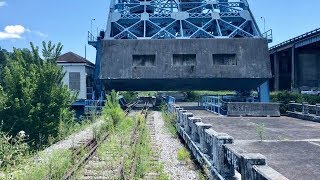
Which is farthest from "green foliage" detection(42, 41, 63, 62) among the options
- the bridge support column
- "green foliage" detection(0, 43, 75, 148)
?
the bridge support column

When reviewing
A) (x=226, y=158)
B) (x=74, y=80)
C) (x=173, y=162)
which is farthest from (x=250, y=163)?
(x=74, y=80)

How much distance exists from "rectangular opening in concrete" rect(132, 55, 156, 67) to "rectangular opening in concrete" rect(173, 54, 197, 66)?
1.79m

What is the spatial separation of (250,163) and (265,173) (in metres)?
0.56

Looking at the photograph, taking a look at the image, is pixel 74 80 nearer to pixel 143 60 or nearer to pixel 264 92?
pixel 143 60

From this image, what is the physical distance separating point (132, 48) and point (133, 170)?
21.8 m

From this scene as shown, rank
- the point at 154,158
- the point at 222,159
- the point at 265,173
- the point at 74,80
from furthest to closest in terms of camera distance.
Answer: the point at 74,80 → the point at 154,158 → the point at 222,159 → the point at 265,173

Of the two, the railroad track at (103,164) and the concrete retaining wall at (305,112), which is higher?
the concrete retaining wall at (305,112)

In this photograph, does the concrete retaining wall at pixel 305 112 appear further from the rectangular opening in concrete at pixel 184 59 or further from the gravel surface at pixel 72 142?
the gravel surface at pixel 72 142

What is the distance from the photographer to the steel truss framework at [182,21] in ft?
111

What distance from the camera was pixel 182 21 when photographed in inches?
1398

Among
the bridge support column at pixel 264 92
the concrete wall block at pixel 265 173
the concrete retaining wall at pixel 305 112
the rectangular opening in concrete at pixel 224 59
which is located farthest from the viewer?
the bridge support column at pixel 264 92

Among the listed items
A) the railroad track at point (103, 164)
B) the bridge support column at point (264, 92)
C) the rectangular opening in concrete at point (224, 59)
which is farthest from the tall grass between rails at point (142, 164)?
the bridge support column at point (264, 92)

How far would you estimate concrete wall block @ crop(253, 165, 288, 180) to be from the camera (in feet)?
13.5

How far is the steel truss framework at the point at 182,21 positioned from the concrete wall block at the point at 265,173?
28.4 metres
